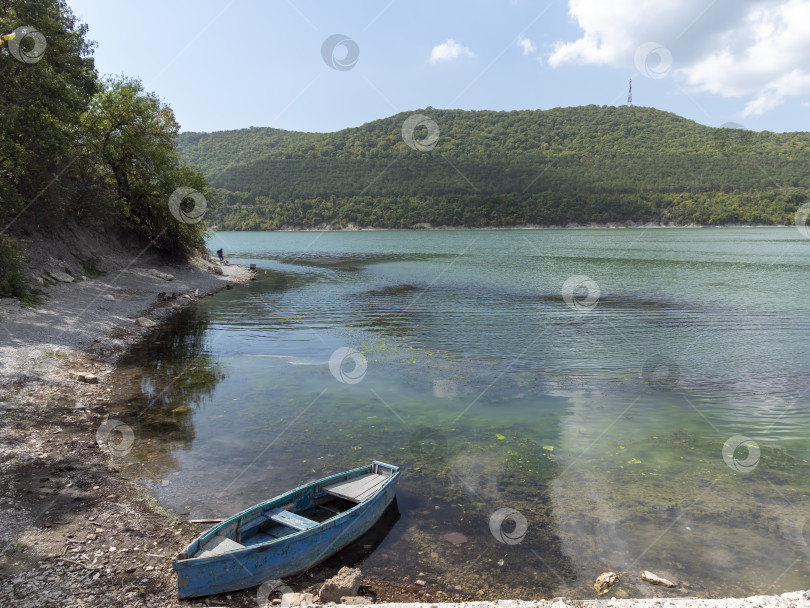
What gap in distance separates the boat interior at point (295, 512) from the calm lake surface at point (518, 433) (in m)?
0.96

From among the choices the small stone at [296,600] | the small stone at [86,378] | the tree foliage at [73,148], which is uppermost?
the tree foliage at [73,148]

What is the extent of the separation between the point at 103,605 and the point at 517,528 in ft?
23.3

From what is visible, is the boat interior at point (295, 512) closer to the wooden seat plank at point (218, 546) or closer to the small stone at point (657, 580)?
the wooden seat plank at point (218, 546)

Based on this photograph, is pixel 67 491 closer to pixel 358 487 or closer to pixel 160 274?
pixel 358 487

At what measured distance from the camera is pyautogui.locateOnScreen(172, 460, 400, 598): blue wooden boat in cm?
773

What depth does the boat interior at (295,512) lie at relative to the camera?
8.49m

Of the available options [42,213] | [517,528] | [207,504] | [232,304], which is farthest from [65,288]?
[517,528]

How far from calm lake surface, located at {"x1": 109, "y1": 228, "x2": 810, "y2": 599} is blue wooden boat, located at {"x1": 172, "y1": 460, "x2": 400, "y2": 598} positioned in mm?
736

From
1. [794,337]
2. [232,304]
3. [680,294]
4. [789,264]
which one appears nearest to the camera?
[794,337]

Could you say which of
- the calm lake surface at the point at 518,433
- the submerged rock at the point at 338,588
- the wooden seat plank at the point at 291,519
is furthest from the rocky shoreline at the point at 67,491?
the submerged rock at the point at 338,588

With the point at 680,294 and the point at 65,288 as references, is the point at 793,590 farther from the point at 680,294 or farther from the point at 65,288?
the point at 680,294

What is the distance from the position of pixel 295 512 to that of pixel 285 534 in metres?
0.83

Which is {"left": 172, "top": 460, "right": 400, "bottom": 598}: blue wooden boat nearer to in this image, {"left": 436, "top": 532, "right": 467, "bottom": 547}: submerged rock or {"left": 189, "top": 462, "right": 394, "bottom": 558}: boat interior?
{"left": 189, "top": 462, "right": 394, "bottom": 558}: boat interior

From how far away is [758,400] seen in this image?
1800 centimetres
